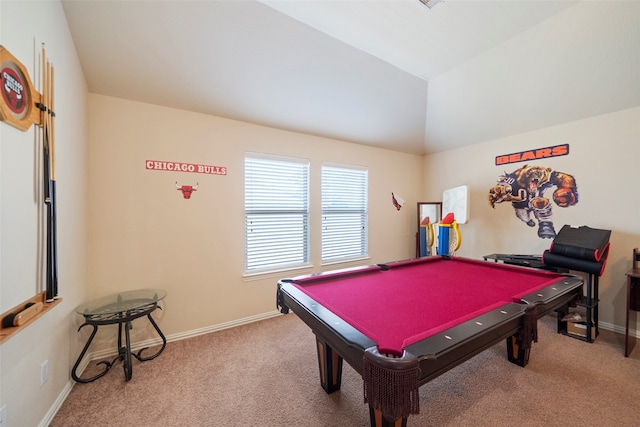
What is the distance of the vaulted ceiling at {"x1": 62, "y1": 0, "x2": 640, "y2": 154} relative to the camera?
181cm

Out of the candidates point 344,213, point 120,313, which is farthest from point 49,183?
point 344,213

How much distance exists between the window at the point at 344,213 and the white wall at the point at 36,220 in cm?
258

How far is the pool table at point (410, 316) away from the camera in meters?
0.83

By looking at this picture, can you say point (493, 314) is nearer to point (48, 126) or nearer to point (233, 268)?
point (233, 268)

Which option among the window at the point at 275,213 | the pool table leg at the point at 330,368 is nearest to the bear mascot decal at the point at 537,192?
the window at the point at 275,213

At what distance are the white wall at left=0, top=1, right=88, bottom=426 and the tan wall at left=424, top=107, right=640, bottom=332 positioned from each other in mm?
4704

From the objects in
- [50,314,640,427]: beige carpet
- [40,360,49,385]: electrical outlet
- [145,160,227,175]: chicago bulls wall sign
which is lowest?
[50,314,640,427]: beige carpet

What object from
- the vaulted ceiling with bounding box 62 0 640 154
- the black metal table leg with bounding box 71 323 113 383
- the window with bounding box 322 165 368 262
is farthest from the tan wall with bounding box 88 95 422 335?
the window with bounding box 322 165 368 262

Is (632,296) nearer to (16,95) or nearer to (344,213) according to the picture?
(344,213)

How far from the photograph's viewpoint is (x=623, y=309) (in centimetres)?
252

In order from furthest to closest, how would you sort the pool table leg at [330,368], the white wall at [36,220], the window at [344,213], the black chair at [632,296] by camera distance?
1. the window at [344,213]
2. the black chair at [632,296]
3. the pool table leg at [330,368]
4. the white wall at [36,220]

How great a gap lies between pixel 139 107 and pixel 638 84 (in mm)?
4814

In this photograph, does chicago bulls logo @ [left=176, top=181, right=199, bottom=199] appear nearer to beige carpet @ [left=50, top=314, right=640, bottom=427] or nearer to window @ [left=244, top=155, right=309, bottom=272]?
window @ [left=244, top=155, right=309, bottom=272]

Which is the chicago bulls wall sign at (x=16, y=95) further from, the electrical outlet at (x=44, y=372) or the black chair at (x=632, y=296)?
the black chair at (x=632, y=296)
